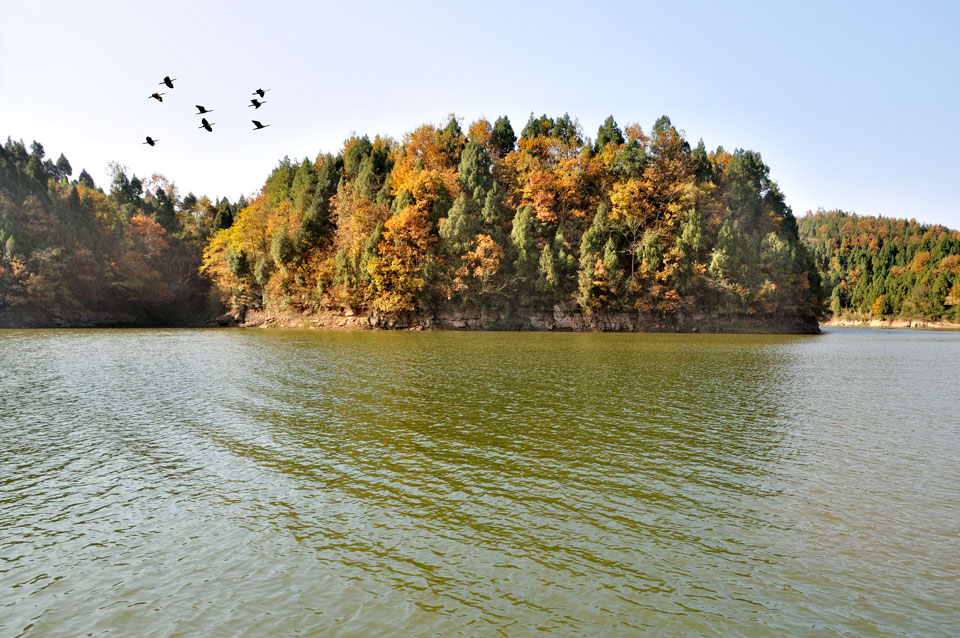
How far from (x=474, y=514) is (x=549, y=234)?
7976cm

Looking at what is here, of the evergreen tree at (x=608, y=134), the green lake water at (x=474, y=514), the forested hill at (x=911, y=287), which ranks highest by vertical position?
the evergreen tree at (x=608, y=134)

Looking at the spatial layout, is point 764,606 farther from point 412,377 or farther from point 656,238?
point 656,238

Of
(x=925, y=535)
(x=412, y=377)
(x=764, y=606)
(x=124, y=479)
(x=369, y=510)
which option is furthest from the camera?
(x=412, y=377)

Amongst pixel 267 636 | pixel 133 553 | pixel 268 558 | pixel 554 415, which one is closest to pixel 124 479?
pixel 133 553

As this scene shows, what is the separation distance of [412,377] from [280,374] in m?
8.18

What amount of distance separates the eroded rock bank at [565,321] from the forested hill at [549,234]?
2.59 ft

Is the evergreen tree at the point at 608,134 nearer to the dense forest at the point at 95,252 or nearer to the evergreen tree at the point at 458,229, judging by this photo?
the evergreen tree at the point at 458,229

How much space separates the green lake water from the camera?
8.09 metres

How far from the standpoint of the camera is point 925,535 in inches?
427

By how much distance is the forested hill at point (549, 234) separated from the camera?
82000 millimetres

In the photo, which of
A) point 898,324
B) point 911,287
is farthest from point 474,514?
point 911,287

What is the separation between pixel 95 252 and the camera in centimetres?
9162

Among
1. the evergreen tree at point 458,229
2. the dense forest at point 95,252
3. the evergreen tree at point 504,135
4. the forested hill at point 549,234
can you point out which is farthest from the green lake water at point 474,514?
the evergreen tree at point 504,135

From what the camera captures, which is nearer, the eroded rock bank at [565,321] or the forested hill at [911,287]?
the eroded rock bank at [565,321]
